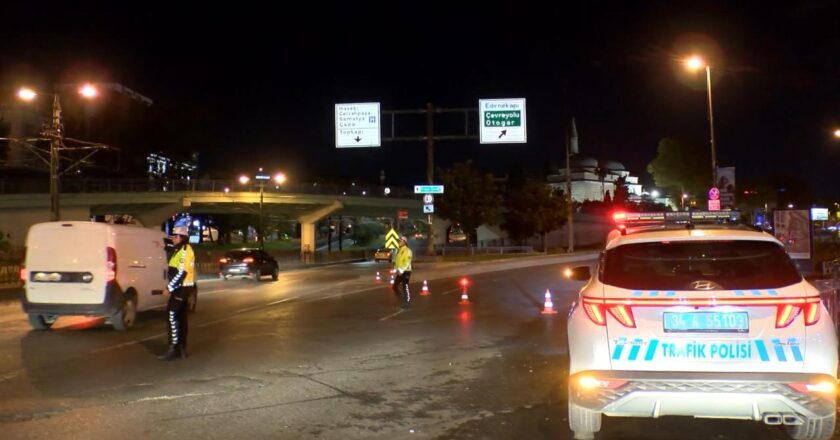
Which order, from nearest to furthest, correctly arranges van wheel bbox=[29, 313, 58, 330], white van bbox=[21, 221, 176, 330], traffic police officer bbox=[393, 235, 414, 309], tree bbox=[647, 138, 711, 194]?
white van bbox=[21, 221, 176, 330]
van wheel bbox=[29, 313, 58, 330]
traffic police officer bbox=[393, 235, 414, 309]
tree bbox=[647, 138, 711, 194]

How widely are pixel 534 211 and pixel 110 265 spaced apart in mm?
52853

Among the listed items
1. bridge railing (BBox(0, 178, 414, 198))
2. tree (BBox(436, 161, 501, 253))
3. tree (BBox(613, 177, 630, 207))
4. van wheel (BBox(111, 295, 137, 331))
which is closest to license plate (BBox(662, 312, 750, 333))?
van wheel (BBox(111, 295, 137, 331))

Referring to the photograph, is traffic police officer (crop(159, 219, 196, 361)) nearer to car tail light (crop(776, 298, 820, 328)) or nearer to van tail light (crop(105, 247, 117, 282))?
van tail light (crop(105, 247, 117, 282))

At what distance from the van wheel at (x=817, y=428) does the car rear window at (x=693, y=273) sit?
97 cm

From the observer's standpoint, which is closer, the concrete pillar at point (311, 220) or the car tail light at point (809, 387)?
the car tail light at point (809, 387)

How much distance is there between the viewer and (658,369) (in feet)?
16.4

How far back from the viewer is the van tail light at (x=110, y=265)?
1244cm

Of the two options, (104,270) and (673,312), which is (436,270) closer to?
(104,270)

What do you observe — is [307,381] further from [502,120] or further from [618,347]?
[502,120]

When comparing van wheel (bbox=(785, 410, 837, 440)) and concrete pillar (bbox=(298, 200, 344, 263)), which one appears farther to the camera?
concrete pillar (bbox=(298, 200, 344, 263))

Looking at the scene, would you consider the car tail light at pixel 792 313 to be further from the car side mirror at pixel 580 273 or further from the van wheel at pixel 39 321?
the van wheel at pixel 39 321

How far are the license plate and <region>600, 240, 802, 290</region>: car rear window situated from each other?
219 millimetres

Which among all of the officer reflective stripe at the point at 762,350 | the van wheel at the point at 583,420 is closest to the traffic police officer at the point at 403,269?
the van wheel at the point at 583,420

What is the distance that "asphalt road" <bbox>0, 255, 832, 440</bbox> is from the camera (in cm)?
629
